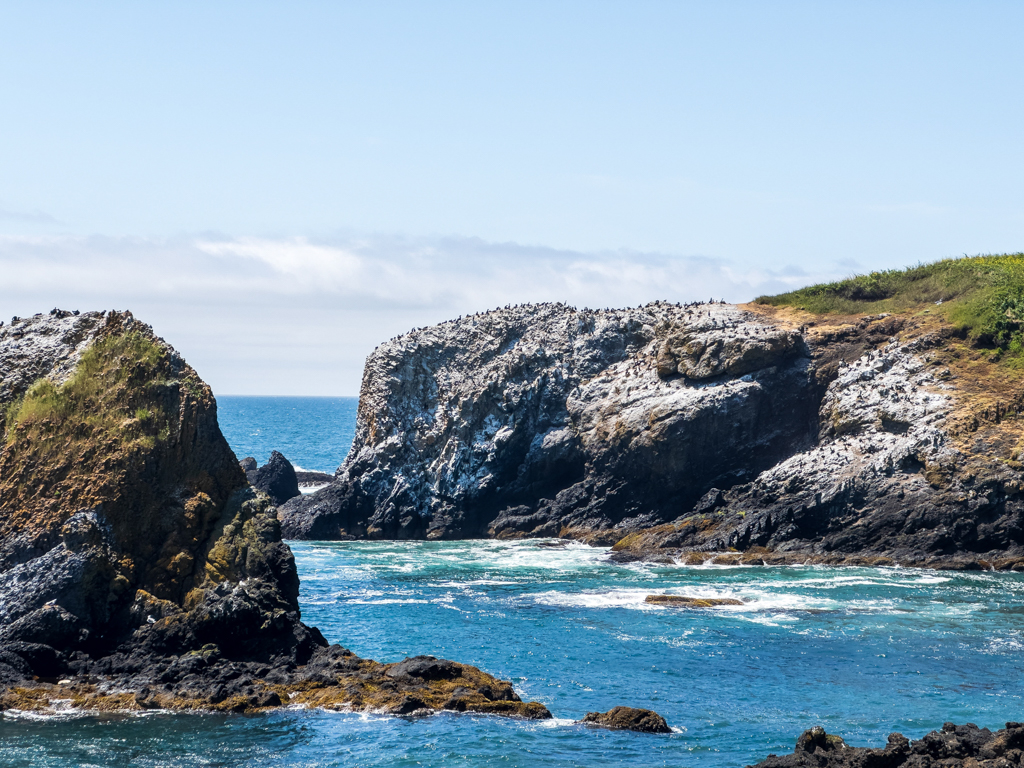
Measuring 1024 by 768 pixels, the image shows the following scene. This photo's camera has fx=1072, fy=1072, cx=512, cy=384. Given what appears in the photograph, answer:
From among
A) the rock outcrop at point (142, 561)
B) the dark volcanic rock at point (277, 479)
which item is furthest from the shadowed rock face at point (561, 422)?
the rock outcrop at point (142, 561)

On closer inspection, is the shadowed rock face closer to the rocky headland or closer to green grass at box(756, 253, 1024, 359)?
the rocky headland

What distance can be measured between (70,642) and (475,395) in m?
43.8

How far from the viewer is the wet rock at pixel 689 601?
43.4 metres

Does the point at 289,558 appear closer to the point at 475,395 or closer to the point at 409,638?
the point at 409,638

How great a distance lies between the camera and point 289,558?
32.9 metres

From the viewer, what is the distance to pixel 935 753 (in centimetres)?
2098

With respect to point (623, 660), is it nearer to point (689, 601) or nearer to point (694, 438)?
Answer: point (689, 601)

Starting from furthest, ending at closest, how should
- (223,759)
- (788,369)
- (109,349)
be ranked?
(788,369), (109,349), (223,759)

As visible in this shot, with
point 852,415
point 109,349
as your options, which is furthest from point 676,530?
point 109,349

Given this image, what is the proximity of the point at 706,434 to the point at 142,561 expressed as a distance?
38.0 metres

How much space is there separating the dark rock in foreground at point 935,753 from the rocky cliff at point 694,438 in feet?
103

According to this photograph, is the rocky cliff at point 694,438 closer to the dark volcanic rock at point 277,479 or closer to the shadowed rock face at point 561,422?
the shadowed rock face at point 561,422

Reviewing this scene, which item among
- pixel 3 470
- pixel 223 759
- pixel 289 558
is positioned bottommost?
pixel 223 759

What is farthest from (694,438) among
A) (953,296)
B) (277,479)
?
(277,479)
